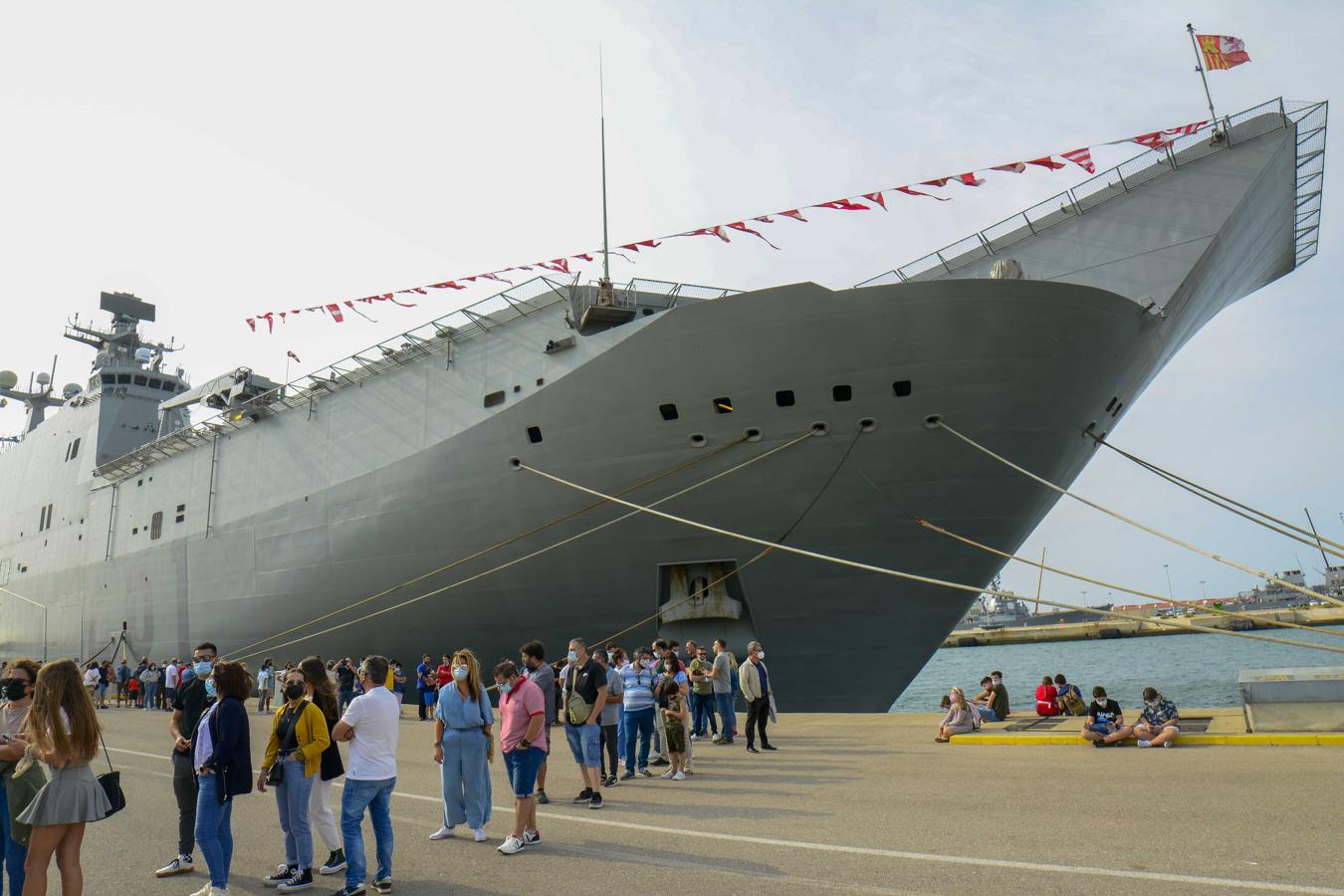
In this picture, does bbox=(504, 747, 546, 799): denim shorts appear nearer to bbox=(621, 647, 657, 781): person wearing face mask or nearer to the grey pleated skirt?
the grey pleated skirt

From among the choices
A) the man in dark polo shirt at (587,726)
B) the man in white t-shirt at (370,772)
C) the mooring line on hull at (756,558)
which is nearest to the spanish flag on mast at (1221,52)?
the mooring line on hull at (756,558)

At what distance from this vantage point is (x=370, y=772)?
477 cm

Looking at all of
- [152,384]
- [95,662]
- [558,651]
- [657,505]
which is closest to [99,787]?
[657,505]

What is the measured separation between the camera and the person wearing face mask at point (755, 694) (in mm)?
10008

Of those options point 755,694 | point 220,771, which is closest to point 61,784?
point 220,771

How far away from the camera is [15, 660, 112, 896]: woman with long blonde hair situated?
3.99 m

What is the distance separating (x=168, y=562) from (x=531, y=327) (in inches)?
526

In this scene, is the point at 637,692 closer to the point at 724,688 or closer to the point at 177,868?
the point at 724,688

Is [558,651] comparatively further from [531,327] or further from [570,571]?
[531,327]

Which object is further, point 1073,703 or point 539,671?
point 1073,703

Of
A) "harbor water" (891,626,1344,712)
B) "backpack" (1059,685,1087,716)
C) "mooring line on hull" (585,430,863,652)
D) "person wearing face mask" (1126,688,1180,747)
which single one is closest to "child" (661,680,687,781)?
"mooring line on hull" (585,430,863,652)

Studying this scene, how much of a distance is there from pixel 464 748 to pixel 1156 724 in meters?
7.24

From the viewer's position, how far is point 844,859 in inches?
189

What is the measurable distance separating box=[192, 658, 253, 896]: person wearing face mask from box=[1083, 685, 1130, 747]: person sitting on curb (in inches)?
310
